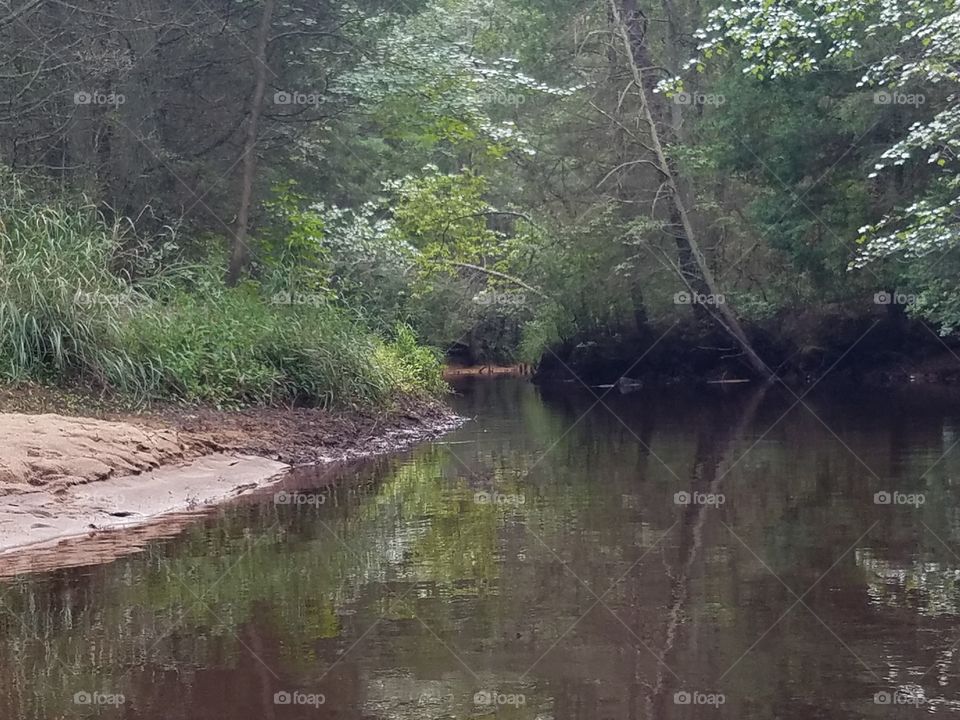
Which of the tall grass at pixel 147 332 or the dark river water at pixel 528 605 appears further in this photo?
the tall grass at pixel 147 332

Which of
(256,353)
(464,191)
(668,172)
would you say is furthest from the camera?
(464,191)

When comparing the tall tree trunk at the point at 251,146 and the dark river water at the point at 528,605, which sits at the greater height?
the tall tree trunk at the point at 251,146

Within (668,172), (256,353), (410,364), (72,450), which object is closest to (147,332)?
(256,353)

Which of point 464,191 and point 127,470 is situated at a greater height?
point 464,191

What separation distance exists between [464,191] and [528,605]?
26.7 m

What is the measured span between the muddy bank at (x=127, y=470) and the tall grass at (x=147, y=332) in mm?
659

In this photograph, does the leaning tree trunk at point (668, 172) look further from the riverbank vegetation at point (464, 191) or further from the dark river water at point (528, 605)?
the dark river water at point (528, 605)

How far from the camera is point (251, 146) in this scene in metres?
20.1

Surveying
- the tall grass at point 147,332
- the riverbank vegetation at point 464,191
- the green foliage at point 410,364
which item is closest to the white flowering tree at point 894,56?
the riverbank vegetation at point 464,191

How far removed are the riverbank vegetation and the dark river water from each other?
442 cm

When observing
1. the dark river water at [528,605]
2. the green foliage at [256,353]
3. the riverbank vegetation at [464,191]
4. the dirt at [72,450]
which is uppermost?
the riverbank vegetation at [464,191]

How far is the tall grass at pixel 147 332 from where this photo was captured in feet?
46.8

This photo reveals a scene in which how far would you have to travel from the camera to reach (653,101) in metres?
31.0

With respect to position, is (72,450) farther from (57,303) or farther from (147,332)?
(147,332)
